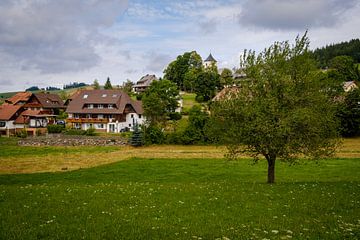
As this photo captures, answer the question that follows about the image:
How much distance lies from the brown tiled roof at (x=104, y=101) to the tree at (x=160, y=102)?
34.9 ft

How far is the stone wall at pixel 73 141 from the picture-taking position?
76.6m

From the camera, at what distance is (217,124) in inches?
1030

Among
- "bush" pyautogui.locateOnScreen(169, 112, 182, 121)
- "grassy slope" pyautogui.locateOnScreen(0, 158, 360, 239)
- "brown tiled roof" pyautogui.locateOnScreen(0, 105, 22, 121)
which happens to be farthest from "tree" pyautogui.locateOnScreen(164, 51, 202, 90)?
"grassy slope" pyautogui.locateOnScreen(0, 158, 360, 239)

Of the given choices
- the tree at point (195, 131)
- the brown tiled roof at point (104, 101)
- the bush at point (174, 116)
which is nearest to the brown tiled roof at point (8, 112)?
the brown tiled roof at point (104, 101)

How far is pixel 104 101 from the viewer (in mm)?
96938

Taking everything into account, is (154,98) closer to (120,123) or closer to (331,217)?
(120,123)

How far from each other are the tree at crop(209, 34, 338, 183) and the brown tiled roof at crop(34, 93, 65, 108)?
4048 inches

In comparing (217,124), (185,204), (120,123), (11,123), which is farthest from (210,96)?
(185,204)

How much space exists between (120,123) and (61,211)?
80529 mm

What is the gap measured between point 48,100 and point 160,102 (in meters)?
55.9

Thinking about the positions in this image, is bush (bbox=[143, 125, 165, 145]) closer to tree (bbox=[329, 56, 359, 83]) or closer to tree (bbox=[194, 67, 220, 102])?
tree (bbox=[194, 67, 220, 102])

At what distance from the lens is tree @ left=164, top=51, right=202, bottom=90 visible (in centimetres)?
15462

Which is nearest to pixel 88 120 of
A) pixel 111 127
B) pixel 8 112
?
pixel 111 127

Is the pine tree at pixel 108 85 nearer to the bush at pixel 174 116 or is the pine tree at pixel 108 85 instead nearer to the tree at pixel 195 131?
the bush at pixel 174 116
